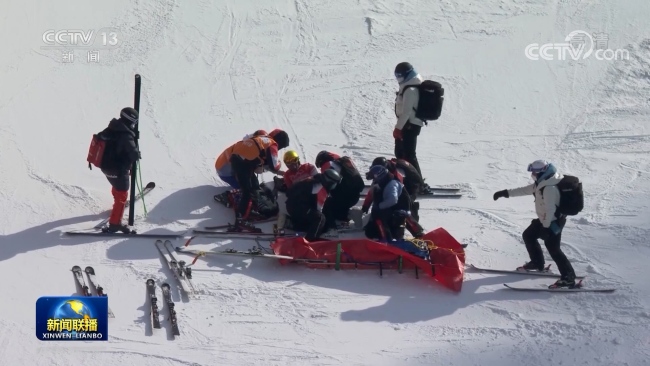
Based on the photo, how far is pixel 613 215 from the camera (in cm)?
1364

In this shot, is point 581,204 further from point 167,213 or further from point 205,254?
point 167,213

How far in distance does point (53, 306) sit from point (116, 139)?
8.02 ft

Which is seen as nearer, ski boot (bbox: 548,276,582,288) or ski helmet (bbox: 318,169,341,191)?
ski boot (bbox: 548,276,582,288)

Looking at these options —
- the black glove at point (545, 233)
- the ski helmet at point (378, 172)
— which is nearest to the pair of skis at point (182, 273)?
the ski helmet at point (378, 172)

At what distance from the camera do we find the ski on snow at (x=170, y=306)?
10.5 metres

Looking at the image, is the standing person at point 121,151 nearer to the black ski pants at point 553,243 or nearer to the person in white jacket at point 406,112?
the person in white jacket at point 406,112

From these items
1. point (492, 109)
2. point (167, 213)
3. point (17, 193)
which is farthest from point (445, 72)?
point (17, 193)

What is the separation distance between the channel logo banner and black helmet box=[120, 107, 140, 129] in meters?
2.45

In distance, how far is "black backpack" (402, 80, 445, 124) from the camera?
13.4 metres

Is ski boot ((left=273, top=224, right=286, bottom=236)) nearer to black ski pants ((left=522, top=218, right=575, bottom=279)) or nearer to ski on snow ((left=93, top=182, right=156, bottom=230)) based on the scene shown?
ski on snow ((left=93, top=182, right=156, bottom=230))
